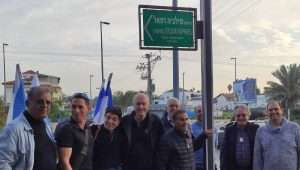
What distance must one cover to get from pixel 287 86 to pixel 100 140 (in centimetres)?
4523

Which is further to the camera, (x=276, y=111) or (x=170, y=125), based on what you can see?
(x=170, y=125)

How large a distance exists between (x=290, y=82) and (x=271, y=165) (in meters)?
44.1

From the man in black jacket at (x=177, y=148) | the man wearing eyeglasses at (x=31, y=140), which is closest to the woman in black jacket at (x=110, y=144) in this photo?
the man in black jacket at (x=177, y=148)

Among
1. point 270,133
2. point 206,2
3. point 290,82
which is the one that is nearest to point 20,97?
point 206,2

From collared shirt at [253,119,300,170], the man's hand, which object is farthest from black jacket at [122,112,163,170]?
collared shirt at [253,119,300,170]

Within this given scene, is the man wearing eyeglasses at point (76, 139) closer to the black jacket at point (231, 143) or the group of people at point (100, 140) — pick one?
the group of people at point (100, 140)

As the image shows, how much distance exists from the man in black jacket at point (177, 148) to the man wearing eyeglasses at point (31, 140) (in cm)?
197

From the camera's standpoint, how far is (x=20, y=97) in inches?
320

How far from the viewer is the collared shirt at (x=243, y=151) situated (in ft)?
22.3

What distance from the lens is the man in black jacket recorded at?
599 cm

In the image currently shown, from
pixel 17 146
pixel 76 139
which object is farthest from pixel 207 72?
pixel 17 146

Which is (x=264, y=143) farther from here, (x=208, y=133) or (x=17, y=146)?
(x=17, y=146)

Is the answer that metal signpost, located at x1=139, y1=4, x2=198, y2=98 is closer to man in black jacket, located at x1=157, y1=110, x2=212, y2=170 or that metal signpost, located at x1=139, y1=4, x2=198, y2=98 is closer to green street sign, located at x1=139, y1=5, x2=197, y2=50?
green street sign, located at x1=139, y1=5, x2=197, y2=50

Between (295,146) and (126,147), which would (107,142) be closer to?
(126,147)
